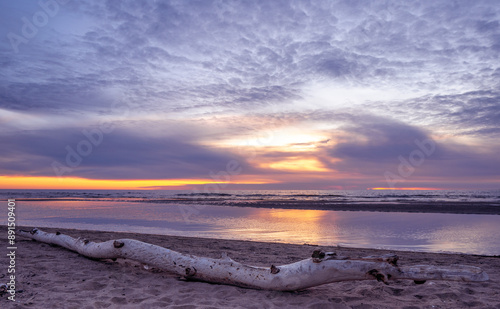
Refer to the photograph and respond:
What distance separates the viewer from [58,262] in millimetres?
6844

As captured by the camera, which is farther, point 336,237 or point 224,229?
point 224,229

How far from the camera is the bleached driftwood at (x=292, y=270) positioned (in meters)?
4.35

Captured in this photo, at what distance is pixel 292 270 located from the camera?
4.92m

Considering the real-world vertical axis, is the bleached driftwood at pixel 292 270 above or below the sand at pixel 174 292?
above

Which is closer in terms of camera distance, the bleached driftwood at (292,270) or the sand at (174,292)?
the bleached driftwood at (292,270)

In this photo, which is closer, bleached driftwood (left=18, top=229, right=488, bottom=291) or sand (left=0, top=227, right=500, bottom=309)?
bleached driftwood (left=18, top=229, right=488, bottom=291)

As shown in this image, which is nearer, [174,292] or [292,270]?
[292,270]

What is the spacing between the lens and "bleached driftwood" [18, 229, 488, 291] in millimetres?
4348

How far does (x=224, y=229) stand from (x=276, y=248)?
5.24 metres

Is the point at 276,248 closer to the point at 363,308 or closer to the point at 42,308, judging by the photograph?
the point at 363,308

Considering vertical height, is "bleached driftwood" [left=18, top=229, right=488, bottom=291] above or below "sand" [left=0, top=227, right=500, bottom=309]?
above

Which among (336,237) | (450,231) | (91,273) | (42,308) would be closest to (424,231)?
(450,231)

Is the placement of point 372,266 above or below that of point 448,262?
above

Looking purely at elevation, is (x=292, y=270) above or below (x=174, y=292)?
above
